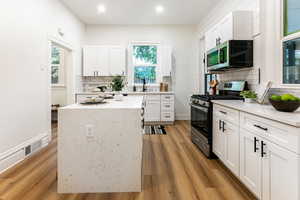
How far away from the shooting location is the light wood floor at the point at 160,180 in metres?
2.11

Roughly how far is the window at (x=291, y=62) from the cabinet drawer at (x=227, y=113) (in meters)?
0.75

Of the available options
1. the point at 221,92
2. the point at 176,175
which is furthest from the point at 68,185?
the point at 221,92

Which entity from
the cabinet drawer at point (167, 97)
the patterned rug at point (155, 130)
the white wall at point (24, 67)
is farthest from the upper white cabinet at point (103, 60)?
the patterned rug at point (155, 130)

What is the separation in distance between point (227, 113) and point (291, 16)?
1.36 meters

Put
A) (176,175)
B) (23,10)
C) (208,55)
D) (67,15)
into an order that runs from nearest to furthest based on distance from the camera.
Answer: (176,175) → (23,10) → (208,55) → (67,15)

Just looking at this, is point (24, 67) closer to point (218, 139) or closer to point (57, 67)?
point (218, 139)

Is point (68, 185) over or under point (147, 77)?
under

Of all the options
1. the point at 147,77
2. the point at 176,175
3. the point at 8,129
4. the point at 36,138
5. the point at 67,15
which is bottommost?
the point at 176,175

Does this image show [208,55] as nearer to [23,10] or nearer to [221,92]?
[221,92]

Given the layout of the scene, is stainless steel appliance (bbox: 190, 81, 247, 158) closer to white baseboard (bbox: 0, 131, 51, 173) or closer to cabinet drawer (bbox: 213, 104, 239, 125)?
cabinet drawer (bbox: 213, 104, 239, 125)

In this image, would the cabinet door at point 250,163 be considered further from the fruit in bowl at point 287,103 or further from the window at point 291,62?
the window at point 291,62

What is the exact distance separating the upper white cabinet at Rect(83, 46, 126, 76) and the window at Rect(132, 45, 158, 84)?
Result: 19.3 inches

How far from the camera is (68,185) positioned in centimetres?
218

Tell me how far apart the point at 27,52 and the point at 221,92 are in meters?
3.46
